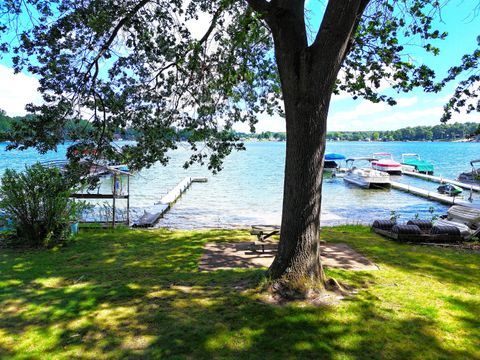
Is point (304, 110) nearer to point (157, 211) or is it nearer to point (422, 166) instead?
point (157, 211)

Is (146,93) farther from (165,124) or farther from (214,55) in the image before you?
(214,55)

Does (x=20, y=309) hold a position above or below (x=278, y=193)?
above

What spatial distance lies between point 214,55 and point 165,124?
2048 millimetres

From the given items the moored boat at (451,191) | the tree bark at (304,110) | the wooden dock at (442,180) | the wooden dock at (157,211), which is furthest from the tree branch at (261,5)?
the moored boat at (451,191)

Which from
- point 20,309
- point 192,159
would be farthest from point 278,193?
point 20,309

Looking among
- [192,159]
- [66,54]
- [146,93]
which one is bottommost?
[192,159]

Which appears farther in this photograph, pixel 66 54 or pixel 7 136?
pixel 66 54

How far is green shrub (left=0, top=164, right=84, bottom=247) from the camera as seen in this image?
745 centimetres

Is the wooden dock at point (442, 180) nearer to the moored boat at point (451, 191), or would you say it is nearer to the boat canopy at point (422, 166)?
the moored boat at point (451, 191)

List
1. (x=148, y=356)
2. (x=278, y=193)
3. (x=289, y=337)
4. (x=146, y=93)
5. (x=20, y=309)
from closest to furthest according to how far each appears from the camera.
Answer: (x=148, y=356) < (x=289, y=337) < (x=20, y=309) < (x=146, y=93) < (x=278, y=193)

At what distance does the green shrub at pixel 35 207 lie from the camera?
745 centimetres

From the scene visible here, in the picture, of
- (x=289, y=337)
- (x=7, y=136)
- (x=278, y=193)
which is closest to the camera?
(x=289, y=337)

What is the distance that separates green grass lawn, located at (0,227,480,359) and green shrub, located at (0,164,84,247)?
996 millimetres

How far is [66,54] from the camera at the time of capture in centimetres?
733
